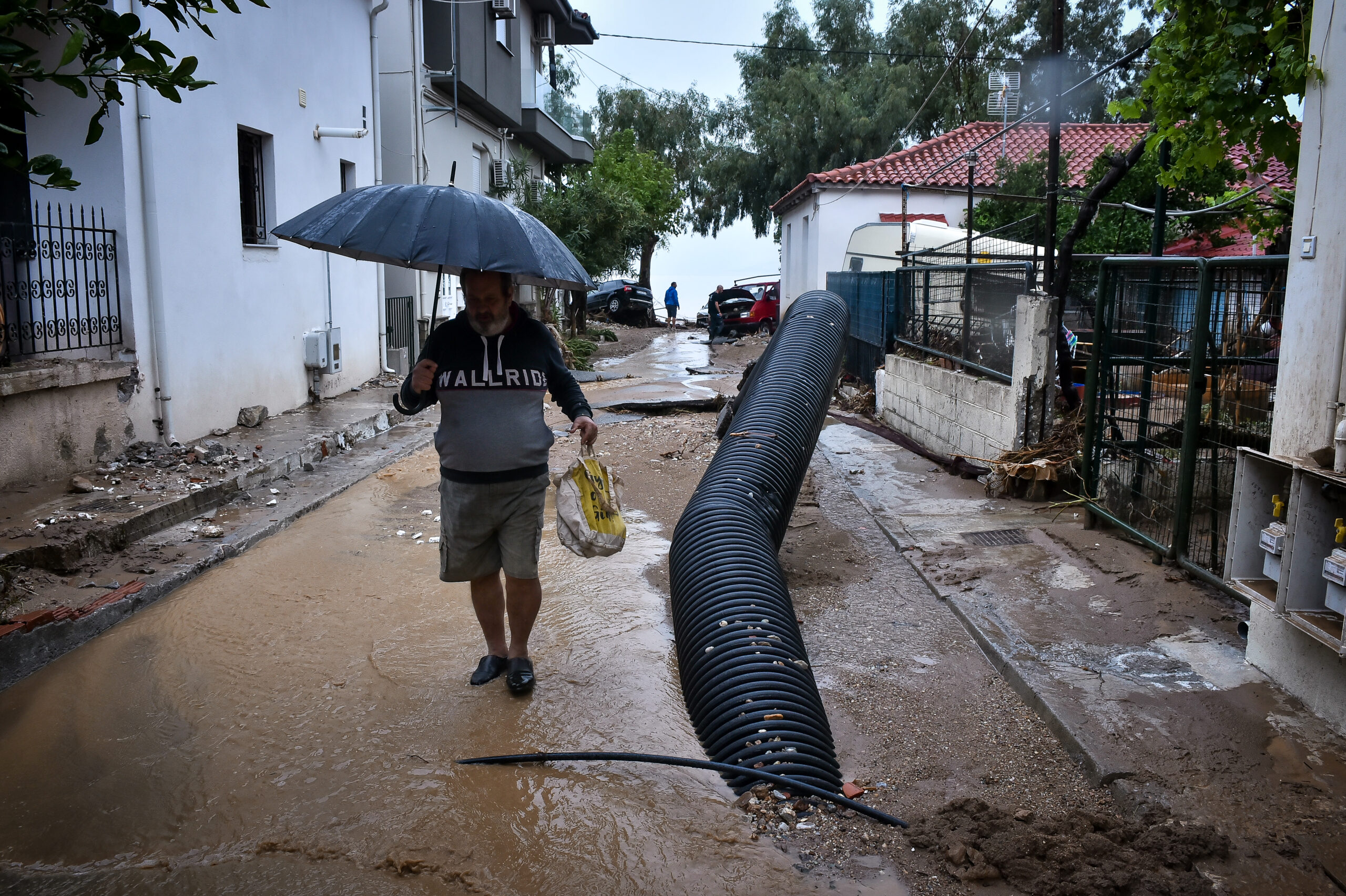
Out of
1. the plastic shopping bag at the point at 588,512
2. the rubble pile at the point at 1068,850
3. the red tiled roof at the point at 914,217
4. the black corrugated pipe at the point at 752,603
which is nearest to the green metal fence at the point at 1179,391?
the black corrugated pipe at the point at 752,603

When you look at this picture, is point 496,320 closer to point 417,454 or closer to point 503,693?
point 503,693

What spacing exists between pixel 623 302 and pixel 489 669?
2900cm

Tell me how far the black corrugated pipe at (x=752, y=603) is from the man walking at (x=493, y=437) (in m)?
0.70

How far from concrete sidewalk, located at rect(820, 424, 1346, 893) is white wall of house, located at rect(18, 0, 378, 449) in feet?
18.4

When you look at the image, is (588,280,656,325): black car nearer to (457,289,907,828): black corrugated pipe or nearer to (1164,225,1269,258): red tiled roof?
(1164,225,1269,258): red tiled roof

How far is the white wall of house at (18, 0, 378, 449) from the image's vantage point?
23.2 feet

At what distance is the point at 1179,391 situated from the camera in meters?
5.34

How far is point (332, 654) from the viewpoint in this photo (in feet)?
14.0

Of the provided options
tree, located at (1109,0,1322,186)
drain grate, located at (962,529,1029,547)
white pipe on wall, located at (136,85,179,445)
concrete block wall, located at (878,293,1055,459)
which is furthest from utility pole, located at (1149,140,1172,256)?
white pipe on wall, located at (136,85,179,445)

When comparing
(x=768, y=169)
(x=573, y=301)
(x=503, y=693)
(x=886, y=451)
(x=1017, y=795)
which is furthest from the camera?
(x=768, y=169)

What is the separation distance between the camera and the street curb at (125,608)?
13.1 feet

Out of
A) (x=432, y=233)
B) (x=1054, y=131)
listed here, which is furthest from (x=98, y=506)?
(x=1054, y=131)

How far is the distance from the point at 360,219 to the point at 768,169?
34.8 meters

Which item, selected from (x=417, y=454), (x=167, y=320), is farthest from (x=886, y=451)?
(x=167, y=320)
